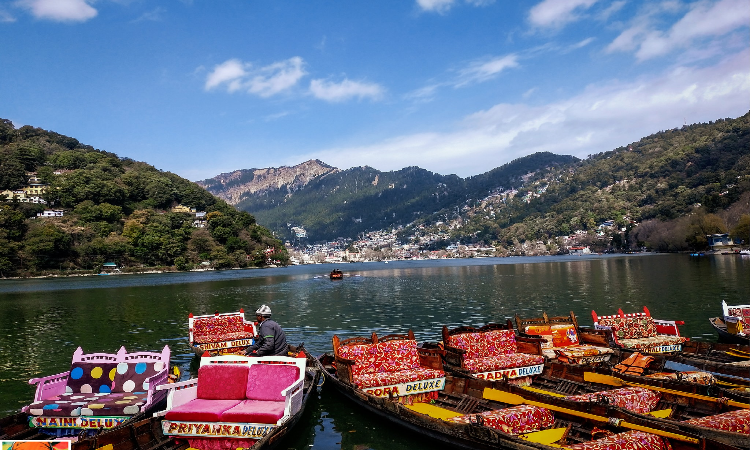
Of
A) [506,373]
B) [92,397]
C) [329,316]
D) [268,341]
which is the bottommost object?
[329,316]

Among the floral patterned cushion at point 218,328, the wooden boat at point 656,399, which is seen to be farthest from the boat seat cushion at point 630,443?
the floral patterned cushion at point 218,328

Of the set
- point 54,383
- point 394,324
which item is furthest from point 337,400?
point 394,324

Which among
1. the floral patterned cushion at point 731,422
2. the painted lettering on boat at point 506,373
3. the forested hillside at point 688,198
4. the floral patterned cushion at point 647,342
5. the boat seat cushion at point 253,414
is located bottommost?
the floral patterned cushion at point 647,342

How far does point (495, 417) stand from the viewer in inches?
293

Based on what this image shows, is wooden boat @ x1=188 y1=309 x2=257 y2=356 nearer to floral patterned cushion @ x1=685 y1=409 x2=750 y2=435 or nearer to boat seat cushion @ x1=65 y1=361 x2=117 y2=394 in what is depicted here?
boat seat cushion @ x1=65 y1=361 x2=117 y2=394

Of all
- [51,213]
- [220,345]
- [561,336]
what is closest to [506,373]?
[561,336]

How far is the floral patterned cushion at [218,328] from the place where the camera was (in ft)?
58.0

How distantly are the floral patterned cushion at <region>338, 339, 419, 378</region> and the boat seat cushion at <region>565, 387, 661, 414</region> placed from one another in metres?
4.01

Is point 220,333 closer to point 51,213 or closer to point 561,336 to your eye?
point 561,336

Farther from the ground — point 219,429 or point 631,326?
point 219,429

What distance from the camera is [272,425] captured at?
7.66 meters

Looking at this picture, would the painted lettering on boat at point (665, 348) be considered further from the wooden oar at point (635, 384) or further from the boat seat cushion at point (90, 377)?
the boat seat cushion at point (90, 377)

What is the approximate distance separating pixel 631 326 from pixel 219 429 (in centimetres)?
1313

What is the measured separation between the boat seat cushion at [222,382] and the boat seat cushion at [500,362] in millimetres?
5307
